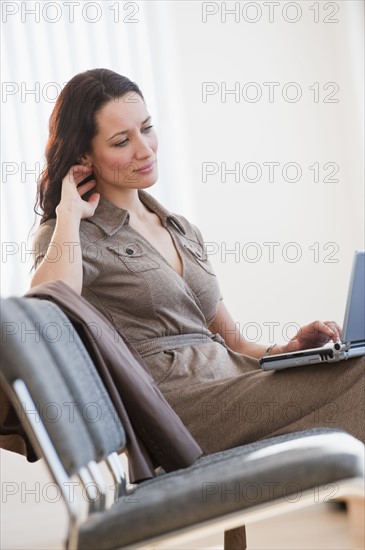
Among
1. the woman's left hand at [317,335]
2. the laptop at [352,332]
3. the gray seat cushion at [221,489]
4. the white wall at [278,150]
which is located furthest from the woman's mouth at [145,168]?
the white wall at [278,150]

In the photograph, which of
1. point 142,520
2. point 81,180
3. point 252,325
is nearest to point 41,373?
point 142,520

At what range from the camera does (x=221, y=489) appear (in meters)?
1.30

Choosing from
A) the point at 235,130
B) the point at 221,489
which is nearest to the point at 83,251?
the point at 221,489

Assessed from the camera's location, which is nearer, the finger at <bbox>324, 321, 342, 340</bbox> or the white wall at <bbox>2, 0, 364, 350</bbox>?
the finger at <bbox>324, 321, 342, 340</bbox>

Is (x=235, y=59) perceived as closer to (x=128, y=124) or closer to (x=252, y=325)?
(x=252, y=325)

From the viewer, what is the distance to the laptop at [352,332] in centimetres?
171

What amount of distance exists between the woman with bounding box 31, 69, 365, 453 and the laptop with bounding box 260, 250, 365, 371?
0.04 m

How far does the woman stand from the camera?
1.85m

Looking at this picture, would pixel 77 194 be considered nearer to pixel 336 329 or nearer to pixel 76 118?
pixel 76 118

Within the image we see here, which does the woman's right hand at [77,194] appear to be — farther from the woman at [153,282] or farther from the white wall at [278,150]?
the white wall at [278,150]

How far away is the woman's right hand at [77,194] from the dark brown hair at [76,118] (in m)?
0.03

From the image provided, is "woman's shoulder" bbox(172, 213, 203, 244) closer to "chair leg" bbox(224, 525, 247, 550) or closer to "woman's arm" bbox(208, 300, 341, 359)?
"woman's arm" bbox(208, 300, 341, 359)

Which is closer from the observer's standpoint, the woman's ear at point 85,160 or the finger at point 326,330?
the finger at point 326,330

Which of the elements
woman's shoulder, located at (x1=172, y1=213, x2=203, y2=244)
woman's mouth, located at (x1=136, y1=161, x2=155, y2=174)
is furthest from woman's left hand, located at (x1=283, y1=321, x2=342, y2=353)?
woman's mouth, located at (x1=136, y1=161, x2=155, y2=174)
